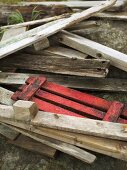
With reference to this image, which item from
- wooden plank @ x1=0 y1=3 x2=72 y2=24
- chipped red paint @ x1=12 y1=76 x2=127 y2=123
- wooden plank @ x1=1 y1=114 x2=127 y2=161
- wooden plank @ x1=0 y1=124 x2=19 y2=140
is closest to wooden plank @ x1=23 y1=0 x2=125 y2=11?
wooden plank @ x1=0 y1=3 x2=72 y2=24

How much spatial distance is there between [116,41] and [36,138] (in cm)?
190

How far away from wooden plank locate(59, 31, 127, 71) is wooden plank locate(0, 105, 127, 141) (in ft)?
3.57

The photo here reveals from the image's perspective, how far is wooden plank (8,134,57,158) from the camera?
11.8 ft

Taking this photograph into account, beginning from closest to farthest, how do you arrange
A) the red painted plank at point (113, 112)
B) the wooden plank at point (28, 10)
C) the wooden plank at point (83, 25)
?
the red painted plank at point (113, 112), the wooden plank at point (83, 25), the wooden plank at point (28, 10)

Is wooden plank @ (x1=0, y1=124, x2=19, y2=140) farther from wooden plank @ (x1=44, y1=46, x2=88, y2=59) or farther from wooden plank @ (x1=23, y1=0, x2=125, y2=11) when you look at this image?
wooden plank @ (x1=23, y1=0, x2=125, y2=11)

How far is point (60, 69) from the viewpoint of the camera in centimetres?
413

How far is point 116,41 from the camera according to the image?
466 centimetres

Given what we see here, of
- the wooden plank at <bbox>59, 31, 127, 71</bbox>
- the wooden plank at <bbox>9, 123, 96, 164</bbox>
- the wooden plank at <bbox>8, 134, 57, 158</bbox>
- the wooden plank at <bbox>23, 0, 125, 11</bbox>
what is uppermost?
the wooden plank at <bbox>23, 0, 125, 11</bbox>

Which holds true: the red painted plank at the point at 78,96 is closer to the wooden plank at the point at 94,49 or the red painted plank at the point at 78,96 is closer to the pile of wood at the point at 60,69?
the pile of wood at the point at 60,69

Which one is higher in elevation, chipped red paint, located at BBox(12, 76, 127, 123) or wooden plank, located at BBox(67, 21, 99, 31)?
wooden plank, located at BBox(67, 21, 99, 31)

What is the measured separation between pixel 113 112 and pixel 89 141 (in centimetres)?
46

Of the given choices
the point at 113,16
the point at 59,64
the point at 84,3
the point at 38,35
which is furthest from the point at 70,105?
the point at 84,3

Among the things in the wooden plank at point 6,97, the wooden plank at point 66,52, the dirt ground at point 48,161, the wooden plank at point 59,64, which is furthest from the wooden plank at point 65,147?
the wooden plank at point 66,52

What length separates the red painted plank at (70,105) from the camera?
349cm
